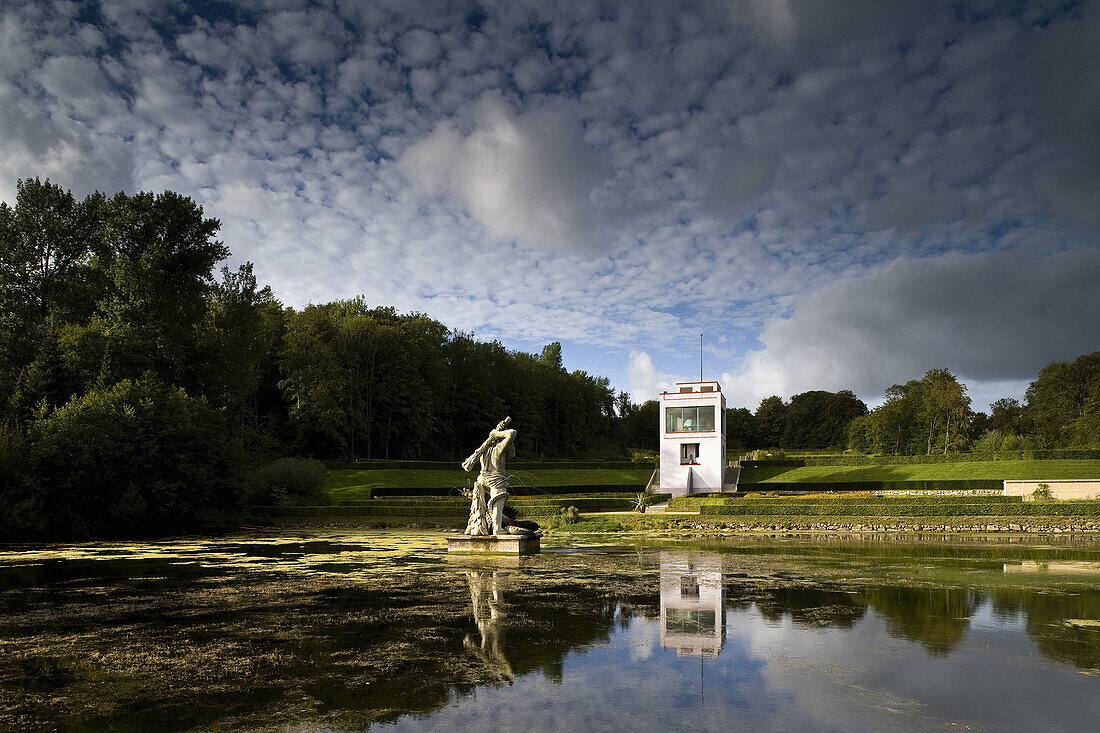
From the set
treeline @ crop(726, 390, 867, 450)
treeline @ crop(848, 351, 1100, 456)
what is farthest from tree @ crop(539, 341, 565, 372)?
treeline @ crop(848, 351, 1100, 456)

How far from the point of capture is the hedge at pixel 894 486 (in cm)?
3569

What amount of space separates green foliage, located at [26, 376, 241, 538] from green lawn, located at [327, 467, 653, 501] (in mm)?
13119

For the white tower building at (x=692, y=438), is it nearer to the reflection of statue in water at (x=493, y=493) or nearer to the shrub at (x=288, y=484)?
the shrub at (x=288, y=484)

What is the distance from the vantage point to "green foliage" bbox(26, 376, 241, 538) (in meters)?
25.0

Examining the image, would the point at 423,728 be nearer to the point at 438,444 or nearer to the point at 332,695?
the point at 332,695

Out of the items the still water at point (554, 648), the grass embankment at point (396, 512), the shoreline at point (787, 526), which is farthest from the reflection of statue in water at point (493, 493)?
the grass embankment at point (396, 512)

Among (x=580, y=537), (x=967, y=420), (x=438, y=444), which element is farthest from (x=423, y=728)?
(x=967, y=420)

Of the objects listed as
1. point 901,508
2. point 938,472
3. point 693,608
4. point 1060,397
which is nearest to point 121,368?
point 693,608

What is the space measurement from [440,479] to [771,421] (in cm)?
7713

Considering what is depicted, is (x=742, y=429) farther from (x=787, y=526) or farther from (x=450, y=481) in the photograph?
(x=787, y=526)

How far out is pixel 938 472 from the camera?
4728cm

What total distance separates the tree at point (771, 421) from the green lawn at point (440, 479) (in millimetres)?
61215

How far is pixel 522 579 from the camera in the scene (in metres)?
13.1

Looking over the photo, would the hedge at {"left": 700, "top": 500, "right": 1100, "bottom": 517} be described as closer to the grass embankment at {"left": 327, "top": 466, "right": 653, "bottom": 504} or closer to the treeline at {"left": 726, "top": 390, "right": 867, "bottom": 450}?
the grass embankment at {"left": 327, "top": 466, "right": 653, "bottom": 504}
